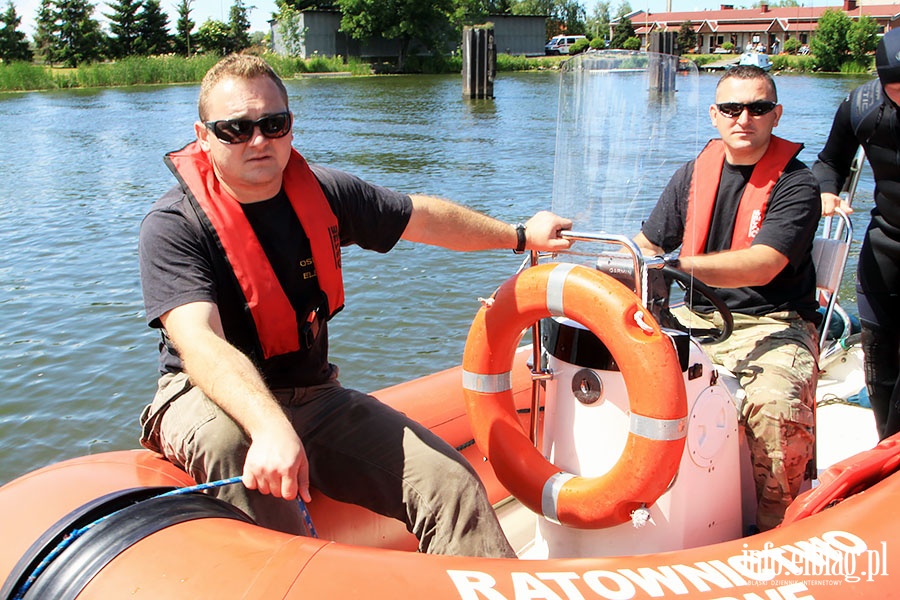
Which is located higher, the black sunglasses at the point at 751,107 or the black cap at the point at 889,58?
the black cap at the point at 889,58

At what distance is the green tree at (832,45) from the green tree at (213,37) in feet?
98.9

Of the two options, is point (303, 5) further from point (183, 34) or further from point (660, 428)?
point (660, 428)

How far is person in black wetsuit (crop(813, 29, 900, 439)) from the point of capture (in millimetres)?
3002

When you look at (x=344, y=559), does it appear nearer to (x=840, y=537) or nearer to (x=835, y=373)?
(x=840, y=537)

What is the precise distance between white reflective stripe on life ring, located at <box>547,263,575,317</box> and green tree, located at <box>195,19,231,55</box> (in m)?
47.0

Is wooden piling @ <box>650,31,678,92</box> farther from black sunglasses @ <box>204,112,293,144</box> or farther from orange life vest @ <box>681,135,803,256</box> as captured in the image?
black sunglasses @ <box>204,112,293,144</box>

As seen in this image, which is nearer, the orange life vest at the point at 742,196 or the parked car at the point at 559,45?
the orange life vest at the point at 742,196

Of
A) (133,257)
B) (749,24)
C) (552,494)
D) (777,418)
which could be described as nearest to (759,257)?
(777,418)

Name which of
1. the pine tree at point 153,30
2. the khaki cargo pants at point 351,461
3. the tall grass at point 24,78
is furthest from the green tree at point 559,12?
the khaki cargo pants at point 351,461

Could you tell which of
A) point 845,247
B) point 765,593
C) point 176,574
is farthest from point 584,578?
point 845,247

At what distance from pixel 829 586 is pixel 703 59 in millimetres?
52642

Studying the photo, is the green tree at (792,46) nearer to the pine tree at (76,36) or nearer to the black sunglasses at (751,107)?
the pine tree at (76,36)

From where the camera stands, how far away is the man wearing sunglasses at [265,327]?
208 cm

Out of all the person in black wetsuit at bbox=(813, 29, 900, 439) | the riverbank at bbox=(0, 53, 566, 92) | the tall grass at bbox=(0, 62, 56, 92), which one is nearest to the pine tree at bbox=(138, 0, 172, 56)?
the riverbank at bbox=(0, 53, 566, 92)
